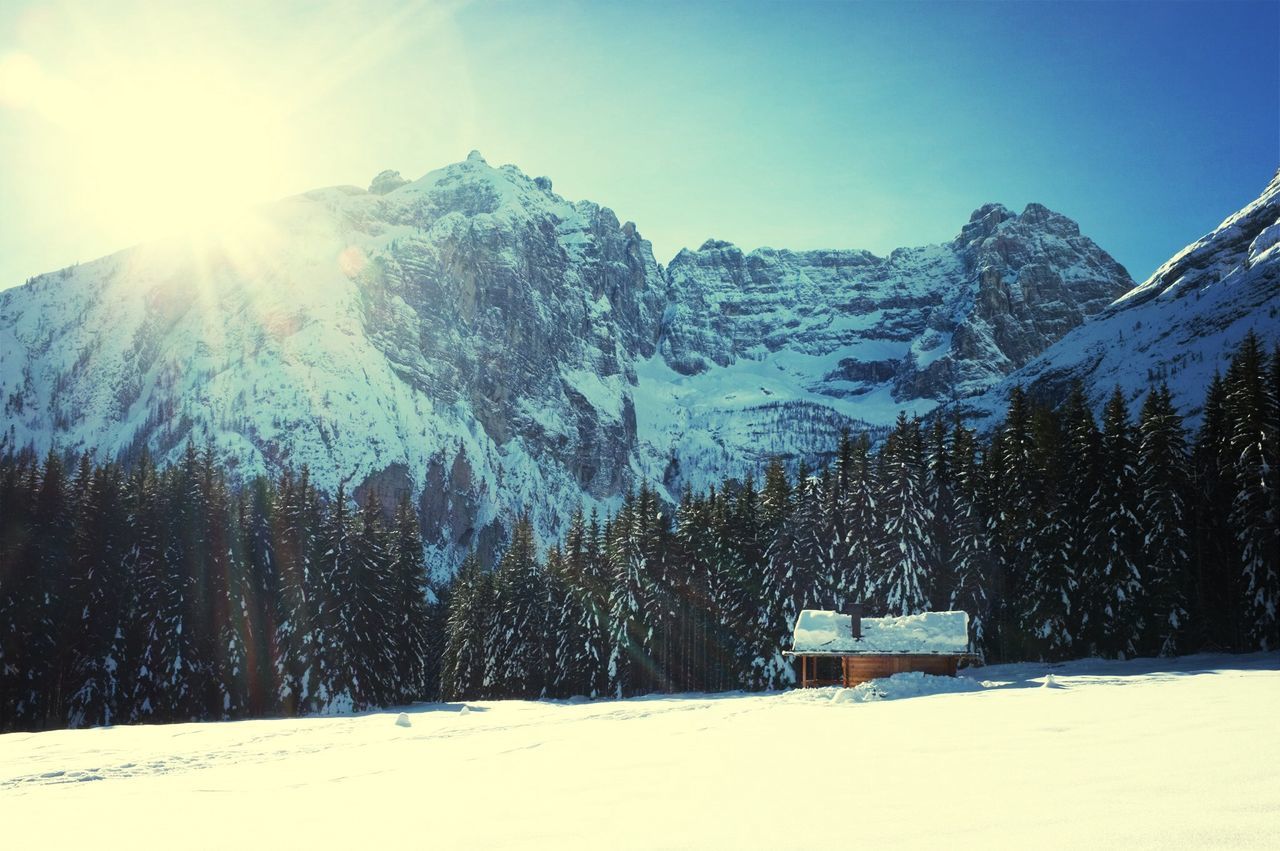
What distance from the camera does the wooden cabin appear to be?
136ft

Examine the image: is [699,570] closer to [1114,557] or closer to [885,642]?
[885,642]

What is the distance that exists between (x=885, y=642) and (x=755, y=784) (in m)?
32.9

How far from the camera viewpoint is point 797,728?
2023 centimetres

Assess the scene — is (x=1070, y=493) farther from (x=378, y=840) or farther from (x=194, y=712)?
(x=194, y=712)

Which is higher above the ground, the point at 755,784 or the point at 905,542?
the point at 905,542

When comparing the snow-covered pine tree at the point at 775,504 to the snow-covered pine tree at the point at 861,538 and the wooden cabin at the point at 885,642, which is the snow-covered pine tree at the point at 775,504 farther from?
the wooden cabin at the point at 885,642

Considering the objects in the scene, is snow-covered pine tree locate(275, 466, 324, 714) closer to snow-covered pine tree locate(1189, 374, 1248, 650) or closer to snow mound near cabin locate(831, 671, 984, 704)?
snow mound near cabin locate(831, 671, 984, 704)

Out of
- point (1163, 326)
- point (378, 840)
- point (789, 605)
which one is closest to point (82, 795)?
point (378, 840)

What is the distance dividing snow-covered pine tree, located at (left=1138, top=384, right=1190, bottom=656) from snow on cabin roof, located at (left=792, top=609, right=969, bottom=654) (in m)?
10.8

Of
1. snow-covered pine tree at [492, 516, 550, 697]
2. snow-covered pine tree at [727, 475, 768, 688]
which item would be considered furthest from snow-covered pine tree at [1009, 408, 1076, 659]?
snow-covered pine tree at [492, 516, 550, 697]

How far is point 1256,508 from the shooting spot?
42781 mm

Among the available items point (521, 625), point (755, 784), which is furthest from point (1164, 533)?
point (521, 625)

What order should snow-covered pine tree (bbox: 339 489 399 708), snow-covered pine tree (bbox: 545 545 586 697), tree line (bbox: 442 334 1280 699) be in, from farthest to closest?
snow-covered pine tree (bbox: 545 545 586 697)
snow-covered pine tree (bbox: 339 489 399 708)
tree line (bbox: 442 334 1280 699)

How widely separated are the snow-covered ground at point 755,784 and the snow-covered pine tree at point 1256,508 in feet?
72.4
